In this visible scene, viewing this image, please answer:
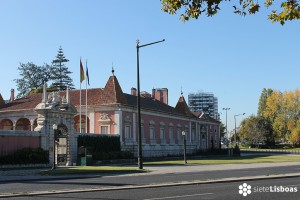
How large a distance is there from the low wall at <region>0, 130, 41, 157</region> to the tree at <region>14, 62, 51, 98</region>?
63735 mm

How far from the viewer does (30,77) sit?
99688mm

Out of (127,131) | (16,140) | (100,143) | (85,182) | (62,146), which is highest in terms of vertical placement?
(127,131)

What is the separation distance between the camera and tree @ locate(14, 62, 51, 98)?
98688 mm

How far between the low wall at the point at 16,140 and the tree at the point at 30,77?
63.7 meters

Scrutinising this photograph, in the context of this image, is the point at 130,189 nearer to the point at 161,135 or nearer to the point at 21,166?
the point at 21,166

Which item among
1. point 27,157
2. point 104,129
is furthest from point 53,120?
point 104,129

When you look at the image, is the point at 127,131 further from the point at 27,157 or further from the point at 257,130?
the point at 257,130

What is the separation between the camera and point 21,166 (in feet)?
110

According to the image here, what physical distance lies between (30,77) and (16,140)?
67557mm

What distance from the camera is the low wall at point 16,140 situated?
1321 inches

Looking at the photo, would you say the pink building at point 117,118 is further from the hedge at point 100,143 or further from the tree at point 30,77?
the tree at point 30,77

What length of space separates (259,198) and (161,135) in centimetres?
5038

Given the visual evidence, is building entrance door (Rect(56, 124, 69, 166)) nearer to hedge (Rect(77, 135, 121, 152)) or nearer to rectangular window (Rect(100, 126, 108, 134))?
hedge (Rect(77, 135, 121, 152))

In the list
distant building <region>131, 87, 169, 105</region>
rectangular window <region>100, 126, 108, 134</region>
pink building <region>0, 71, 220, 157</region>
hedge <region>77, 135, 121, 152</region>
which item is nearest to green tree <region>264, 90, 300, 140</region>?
distant building <region>131, 87, 169, 105</region>
